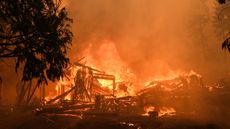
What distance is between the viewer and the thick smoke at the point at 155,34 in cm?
4759

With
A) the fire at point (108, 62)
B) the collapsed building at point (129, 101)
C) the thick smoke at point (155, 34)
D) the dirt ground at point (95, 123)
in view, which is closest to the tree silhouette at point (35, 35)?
the dirt ground at point (95, 123)

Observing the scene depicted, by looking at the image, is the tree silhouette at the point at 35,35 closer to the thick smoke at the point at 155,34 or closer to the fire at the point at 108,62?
the fire at the point at 108,62

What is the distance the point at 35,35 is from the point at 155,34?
1986 inches

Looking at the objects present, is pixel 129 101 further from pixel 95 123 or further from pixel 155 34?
pixel 155 34

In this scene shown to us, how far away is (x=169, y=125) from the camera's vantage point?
15.1m

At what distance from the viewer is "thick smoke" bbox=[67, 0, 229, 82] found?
4759cm

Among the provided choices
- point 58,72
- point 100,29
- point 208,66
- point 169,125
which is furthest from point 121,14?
point 58,72

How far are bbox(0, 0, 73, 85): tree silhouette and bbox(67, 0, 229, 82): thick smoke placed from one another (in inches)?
1347

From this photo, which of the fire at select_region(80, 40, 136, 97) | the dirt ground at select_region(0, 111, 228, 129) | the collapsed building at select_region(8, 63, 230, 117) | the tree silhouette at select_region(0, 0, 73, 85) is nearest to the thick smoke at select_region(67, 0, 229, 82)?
the fire at select_region(80, 40, 136, 97)

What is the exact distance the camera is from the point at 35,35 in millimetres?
7590

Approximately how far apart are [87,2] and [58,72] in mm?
44652

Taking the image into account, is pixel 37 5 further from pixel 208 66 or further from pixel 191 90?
pixel 208 66

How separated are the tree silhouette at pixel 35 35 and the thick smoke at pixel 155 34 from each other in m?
34.2

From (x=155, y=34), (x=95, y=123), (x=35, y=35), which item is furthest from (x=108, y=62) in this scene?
(x=35, y=35)
